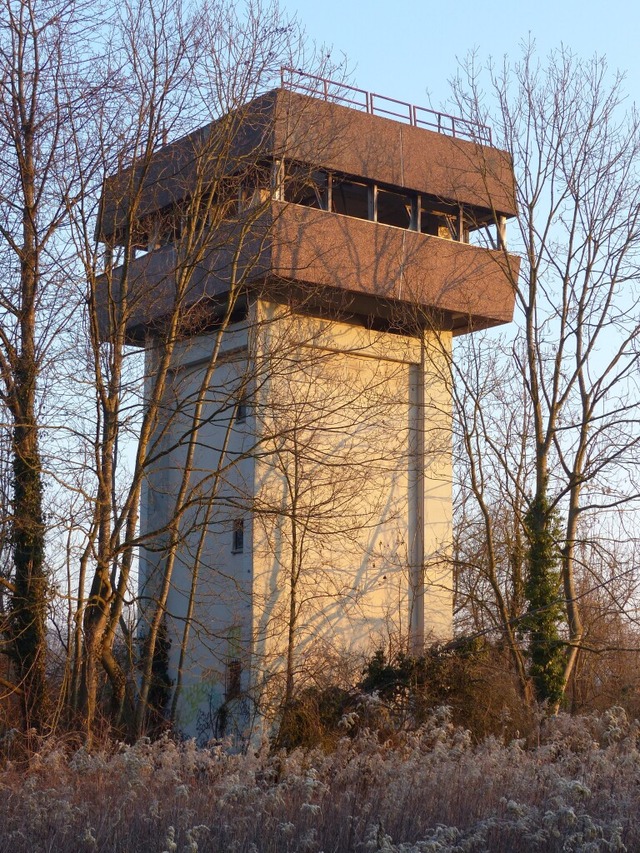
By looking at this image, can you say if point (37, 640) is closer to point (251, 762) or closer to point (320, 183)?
point (251, 762)

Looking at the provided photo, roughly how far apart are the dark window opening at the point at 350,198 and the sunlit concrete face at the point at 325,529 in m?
2.68

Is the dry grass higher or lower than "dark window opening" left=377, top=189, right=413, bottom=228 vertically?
lower

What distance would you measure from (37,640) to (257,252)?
7.24 m

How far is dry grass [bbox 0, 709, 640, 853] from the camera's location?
24.3 feet

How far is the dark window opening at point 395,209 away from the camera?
24.0 meters

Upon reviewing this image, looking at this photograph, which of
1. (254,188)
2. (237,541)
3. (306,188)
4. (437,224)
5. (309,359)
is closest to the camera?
(309,359)

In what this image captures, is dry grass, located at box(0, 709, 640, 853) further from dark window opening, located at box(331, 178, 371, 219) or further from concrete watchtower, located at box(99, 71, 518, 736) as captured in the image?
dark window opening, located at box(331, 178, 371, 219)

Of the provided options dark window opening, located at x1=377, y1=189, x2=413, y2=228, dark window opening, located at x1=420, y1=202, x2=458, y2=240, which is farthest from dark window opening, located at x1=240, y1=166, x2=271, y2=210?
dark window opening, located at x1=420, y1=202, x2=458, y2=240

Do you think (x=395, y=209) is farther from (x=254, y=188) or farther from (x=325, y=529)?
(x=325, y=529)

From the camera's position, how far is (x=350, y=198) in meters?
24.4

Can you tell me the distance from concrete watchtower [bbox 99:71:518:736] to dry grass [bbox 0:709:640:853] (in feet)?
23.7

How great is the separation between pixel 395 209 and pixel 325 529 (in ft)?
26.4

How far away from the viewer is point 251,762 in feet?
32.6

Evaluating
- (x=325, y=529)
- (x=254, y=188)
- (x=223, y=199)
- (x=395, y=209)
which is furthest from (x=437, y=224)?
(x=223, y=199)
